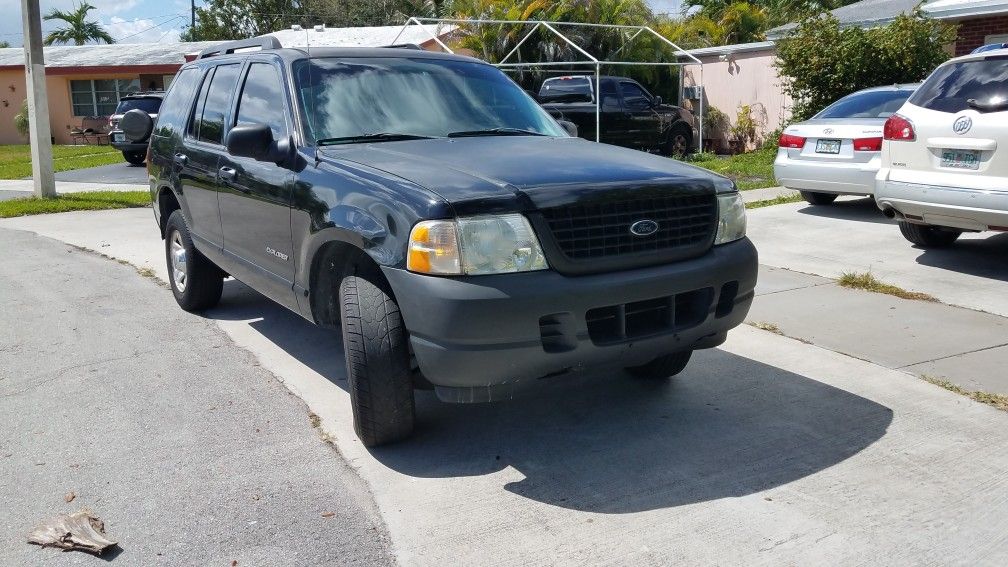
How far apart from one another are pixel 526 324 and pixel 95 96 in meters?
36.2

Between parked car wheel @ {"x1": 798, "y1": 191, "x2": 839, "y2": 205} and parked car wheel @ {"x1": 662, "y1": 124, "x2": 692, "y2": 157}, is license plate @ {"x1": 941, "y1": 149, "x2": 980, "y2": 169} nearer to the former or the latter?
parked car wheel @ {"x1": 798, "y1": 191, "x2": 839, "y2": 205}

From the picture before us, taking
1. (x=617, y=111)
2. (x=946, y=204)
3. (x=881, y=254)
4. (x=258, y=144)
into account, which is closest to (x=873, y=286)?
(x=946, y=204)

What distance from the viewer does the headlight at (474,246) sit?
373 cm

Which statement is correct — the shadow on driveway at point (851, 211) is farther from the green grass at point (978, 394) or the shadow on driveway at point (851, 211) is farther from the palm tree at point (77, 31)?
the palm tree at point (77, 31)

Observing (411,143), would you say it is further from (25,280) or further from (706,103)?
(706,103)

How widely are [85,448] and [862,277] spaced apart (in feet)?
19.0

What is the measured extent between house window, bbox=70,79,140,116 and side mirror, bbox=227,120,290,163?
33923mm

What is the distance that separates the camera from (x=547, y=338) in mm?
3816

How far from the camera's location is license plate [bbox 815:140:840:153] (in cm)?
1027

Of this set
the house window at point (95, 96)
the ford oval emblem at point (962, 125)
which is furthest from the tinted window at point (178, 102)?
the house window at point (95, 96)

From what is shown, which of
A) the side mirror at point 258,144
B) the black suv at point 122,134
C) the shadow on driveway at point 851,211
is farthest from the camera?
the black suv at point 122,134

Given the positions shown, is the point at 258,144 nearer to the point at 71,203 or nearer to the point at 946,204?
the point at 946,204

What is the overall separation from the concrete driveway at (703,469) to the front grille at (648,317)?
25cm

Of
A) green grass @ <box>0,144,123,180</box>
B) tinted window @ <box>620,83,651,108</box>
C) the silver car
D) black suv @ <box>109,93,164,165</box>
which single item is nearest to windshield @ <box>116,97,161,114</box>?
black suv @ <box>109,93,164,165</box>
